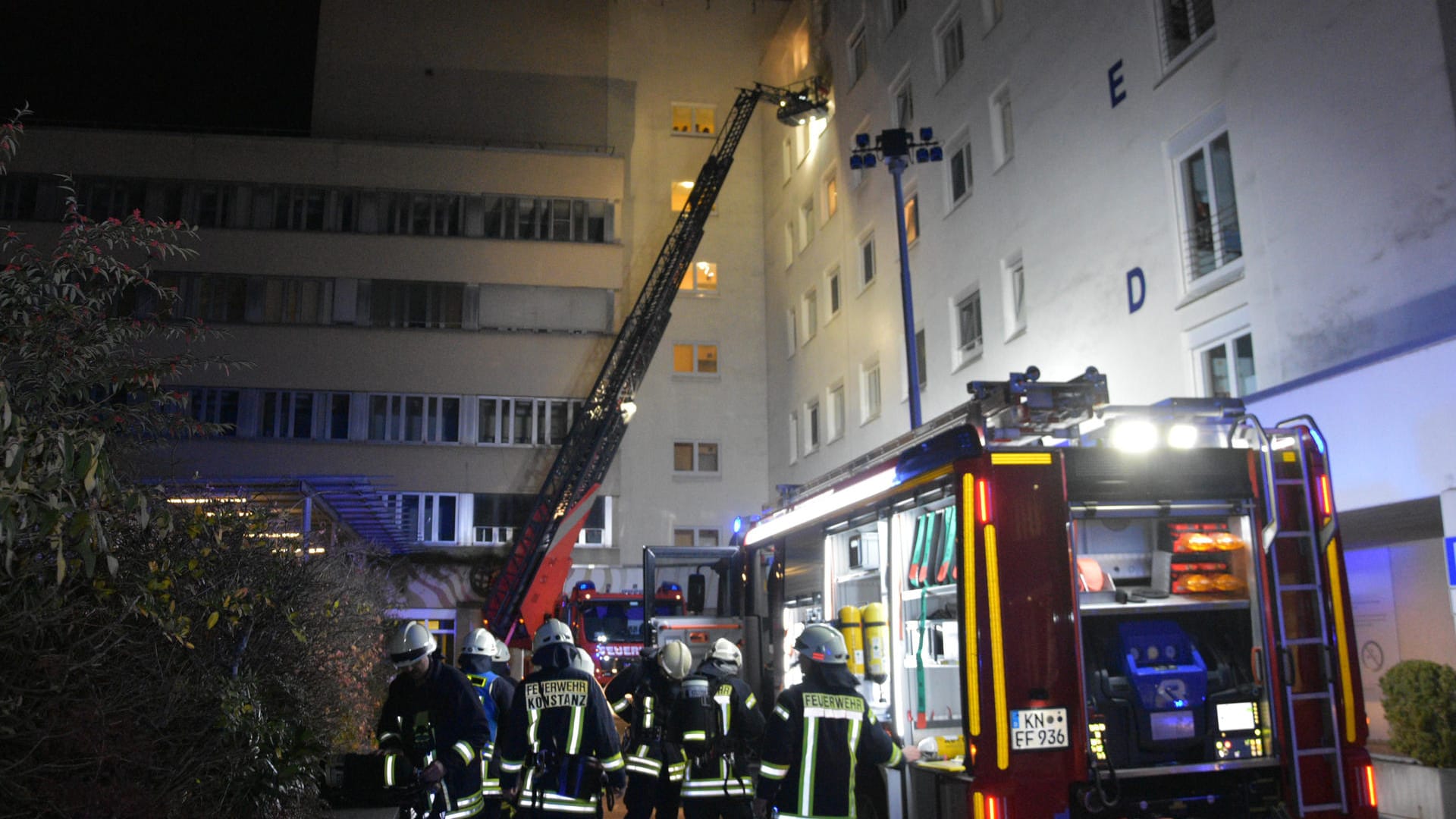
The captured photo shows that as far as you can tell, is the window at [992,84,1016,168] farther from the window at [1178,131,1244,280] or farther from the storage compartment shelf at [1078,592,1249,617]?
the storage compartment shelf at [1078,592,1249,617]

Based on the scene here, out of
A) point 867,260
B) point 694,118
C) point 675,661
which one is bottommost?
point 675,661

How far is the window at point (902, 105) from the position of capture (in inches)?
900

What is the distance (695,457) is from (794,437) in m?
3.30

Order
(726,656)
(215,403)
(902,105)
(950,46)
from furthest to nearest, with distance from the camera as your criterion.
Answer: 1. (215,403)
2. (902,105)
3. (950,46)
4. (726,656)

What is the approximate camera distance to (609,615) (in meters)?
19.4

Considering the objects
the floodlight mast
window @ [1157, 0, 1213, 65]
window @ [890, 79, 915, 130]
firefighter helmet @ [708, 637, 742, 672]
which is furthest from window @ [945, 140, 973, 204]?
firefighter helmet @ [708, 637, 742, 672]

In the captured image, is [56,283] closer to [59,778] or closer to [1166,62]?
[59,778]

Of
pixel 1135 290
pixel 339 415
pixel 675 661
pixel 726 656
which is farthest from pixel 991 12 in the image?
pixel 339 415

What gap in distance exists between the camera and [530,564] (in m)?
24.3

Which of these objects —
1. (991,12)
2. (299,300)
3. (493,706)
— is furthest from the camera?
(299,300)

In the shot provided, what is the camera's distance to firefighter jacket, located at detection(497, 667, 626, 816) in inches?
265

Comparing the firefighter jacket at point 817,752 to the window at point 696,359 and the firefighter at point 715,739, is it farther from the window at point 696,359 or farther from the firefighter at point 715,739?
the window at point 696,359

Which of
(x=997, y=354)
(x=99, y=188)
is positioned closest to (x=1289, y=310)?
(x=997, y=354)

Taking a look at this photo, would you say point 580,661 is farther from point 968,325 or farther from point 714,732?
point 968,325
